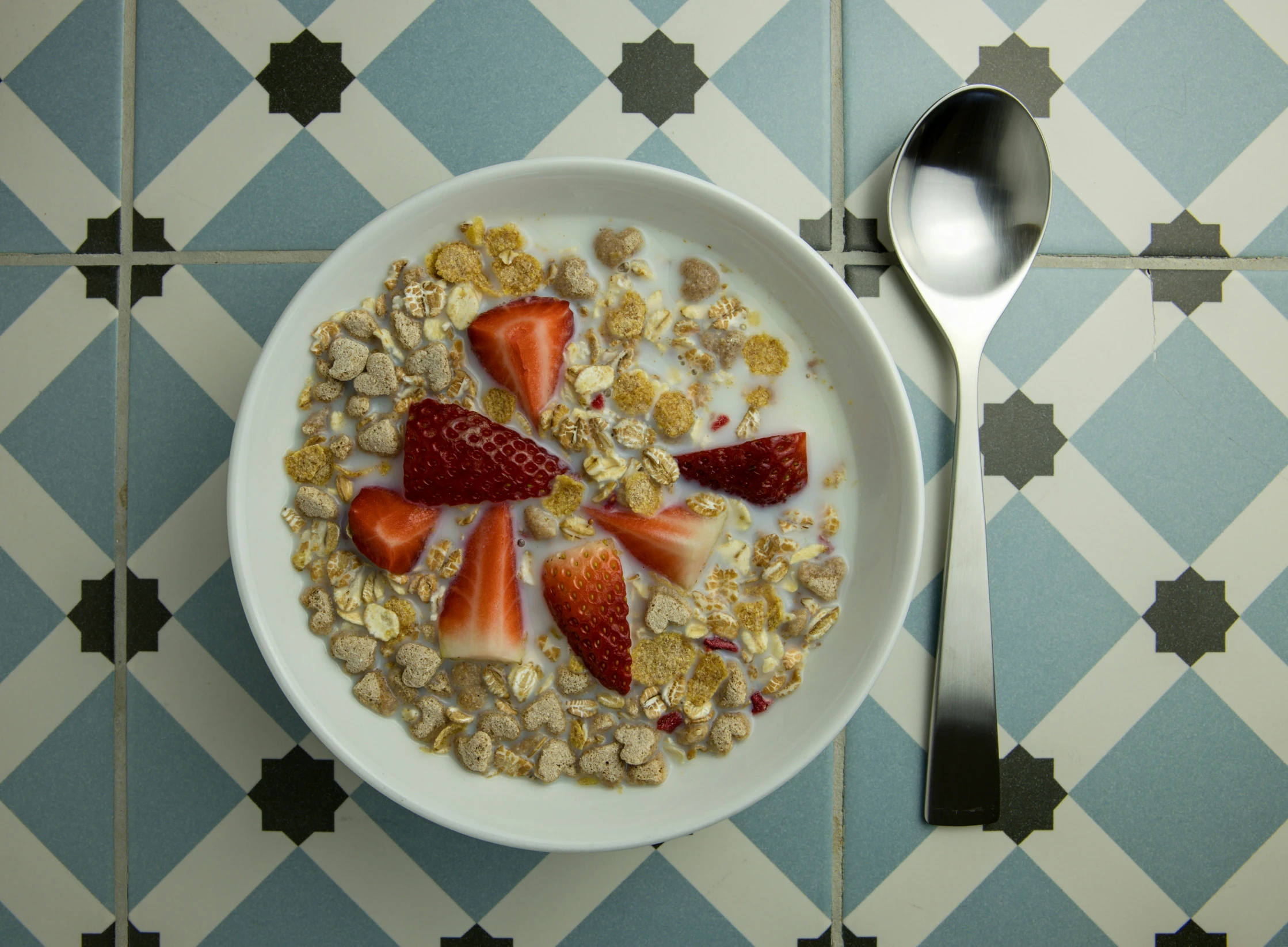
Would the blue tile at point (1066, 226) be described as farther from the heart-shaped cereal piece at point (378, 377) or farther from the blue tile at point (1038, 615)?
the heart-shaped cereal piece at point (378, 377)

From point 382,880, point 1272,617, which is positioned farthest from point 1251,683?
point 382,880

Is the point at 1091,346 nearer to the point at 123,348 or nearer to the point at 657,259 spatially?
the point at 657,259

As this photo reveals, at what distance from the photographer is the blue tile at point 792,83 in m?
0.61

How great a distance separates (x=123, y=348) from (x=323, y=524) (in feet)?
0.81

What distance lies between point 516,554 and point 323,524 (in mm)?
142

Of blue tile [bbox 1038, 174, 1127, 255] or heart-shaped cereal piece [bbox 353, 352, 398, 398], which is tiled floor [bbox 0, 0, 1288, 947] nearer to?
blue tile [bbox 1038, 174, 1127, 255]

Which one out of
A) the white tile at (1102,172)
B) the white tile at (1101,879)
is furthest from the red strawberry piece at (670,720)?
the white tile at (1102,172)

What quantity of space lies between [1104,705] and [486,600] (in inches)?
20.4

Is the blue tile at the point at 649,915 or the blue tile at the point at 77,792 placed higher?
the blue tile at the point at 77,792

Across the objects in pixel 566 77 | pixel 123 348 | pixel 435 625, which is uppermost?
pixel 566 77

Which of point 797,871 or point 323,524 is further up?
point 323,524

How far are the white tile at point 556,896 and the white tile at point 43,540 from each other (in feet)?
1.41

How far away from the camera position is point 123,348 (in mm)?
617

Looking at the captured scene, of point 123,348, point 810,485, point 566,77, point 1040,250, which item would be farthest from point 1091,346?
point 123,348
